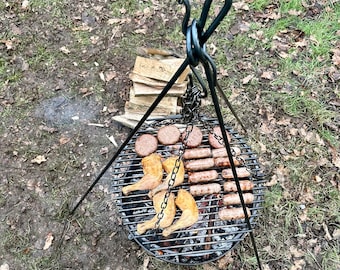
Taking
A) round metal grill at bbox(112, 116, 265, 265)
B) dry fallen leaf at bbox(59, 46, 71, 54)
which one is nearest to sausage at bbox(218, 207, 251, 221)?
round metal grill at bbox(112, 116, 265, 265)

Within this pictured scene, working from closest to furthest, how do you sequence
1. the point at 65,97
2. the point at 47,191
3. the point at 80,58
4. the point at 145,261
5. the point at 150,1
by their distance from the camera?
the point at 145,261 < the point at 47,191 < the point at 65,97 < the point at 80,58 < the point at 150,1

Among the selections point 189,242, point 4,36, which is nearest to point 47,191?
point 189,242

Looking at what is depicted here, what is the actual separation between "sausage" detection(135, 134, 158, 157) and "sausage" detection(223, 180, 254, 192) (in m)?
0.56

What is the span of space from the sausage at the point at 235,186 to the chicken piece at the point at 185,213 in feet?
0.79

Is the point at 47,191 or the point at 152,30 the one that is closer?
the point at 47,191

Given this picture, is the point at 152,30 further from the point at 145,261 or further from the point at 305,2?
the point at 145,261

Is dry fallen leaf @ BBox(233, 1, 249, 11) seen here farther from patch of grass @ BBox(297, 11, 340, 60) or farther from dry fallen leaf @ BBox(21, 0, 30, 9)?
dry fallen leaf @ BBox(21, 0, 30, 9)

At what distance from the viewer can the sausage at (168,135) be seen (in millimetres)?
2654

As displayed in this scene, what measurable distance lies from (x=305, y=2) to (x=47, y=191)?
356 cm

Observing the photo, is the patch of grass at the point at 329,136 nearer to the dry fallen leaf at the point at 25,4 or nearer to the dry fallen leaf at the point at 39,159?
the dry fallen leaf at the point at 39,159

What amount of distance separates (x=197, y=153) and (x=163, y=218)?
510mm

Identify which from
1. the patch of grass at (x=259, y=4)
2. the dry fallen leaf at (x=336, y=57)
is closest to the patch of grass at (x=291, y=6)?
the patch of grass at (x=259, y=4)

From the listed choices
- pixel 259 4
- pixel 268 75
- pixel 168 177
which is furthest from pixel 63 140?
pixel 259 4

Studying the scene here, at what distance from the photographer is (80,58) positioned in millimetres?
3812
